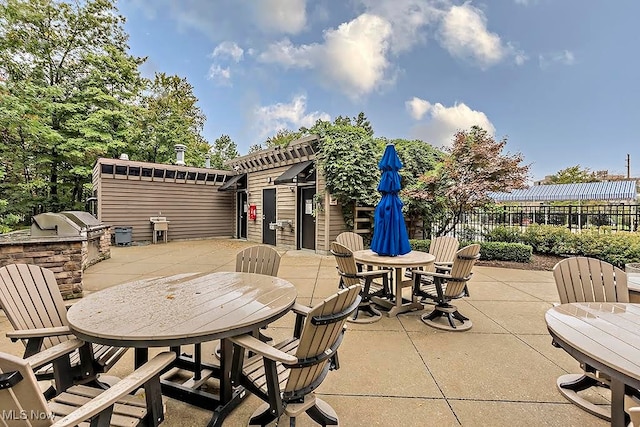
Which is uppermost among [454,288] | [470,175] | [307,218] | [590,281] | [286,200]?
[470,175]

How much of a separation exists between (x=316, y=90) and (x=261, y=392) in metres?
13.7

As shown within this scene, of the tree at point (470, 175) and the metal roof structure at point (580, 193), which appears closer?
the tree at point (470, 175)

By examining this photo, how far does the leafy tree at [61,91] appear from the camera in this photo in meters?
11.6

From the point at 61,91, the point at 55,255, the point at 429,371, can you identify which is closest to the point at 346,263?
the point at 429,371

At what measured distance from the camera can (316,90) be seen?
13586mm

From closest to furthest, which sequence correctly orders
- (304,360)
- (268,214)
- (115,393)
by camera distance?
(115,393) < (304,360) < (268,214)

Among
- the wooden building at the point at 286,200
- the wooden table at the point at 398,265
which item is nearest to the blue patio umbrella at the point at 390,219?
the wooden table at the point at 398,265

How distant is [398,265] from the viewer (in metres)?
3.48

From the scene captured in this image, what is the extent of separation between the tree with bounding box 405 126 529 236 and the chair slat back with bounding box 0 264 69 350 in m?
7.40

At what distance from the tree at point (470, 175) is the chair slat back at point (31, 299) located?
291 inches

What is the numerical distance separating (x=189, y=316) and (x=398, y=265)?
2.47 m

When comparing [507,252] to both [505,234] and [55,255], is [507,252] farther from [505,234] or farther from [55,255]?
[55,255]

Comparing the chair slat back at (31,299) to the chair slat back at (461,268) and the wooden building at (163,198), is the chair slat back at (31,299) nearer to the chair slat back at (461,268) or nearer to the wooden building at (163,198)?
the chair slat back at (461,268)

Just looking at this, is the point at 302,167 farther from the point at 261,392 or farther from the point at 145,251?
the point at 261,392
